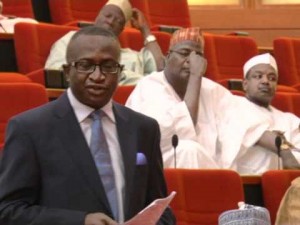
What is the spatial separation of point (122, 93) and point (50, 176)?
192cm

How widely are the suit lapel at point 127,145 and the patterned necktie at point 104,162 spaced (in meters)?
0.02

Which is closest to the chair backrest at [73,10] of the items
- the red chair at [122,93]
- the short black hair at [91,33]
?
the red chair at [122,93]

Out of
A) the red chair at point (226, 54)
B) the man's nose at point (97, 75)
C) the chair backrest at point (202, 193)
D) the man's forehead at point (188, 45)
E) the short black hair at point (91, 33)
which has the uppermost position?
the short black hair at point (91, 33)

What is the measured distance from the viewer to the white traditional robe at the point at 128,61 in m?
3.62

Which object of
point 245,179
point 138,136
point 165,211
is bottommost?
point 245,179

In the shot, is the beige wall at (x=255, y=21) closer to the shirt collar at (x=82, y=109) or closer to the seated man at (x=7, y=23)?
the seated man at (x=7, y=23)

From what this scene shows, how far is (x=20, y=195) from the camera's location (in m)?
1.45

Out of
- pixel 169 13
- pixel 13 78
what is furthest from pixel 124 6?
pixel 169 13

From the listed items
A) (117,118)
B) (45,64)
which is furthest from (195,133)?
(117,118)

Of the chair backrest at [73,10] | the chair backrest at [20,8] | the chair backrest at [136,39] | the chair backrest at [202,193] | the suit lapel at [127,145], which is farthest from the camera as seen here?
the chair backrest at [73,10]

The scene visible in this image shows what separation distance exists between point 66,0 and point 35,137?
312 cm

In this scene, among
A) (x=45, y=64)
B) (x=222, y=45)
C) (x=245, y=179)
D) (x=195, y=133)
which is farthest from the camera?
(x=222, y=45)

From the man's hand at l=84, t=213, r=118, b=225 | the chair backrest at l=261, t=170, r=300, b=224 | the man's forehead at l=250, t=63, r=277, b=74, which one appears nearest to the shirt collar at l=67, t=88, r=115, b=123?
the man's hand at l=84, t=213, r=118, b=225

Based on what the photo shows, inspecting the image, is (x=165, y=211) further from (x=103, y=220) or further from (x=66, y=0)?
(x=66, y=0)
